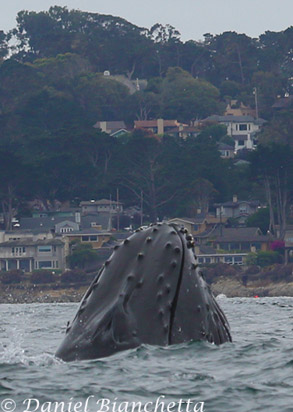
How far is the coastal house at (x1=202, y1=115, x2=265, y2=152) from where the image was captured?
177m

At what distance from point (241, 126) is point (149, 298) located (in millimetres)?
174012

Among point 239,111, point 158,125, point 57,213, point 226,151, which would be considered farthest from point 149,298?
point 239,111

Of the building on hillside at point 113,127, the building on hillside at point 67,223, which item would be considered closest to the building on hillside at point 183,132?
the building on hillside at point 113,127

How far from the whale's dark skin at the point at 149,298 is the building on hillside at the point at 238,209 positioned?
392ft

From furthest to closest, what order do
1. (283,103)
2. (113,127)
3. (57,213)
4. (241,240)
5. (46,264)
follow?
(283,103)
(113,127)
(57,213)
(46,264)
(241,240)

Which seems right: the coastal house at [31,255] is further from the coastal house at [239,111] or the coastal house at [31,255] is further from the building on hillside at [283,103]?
the coastal house at [239,111]

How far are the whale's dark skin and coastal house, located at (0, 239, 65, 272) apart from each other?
366ft

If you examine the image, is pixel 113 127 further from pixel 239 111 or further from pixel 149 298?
pixel 149 298

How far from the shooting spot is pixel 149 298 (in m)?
9.87

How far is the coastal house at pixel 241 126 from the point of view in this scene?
17738cm

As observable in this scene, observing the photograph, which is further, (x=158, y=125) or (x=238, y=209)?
(x=158, y=125)

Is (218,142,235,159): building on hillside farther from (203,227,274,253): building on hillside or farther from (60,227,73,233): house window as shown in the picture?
(60,227,73,233): house window

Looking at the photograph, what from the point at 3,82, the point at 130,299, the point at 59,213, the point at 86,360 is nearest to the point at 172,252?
the point at 130,299

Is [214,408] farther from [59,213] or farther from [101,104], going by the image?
[101,104]
